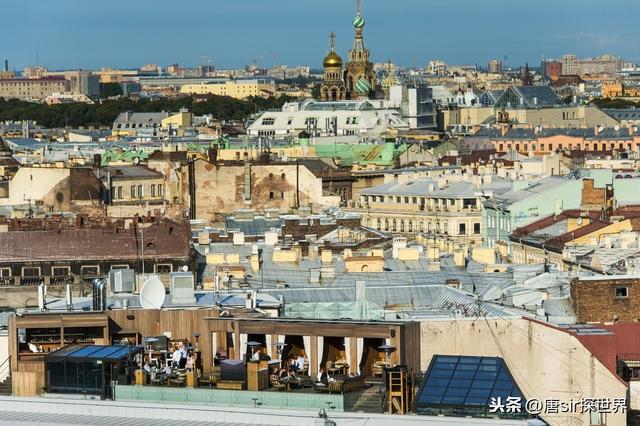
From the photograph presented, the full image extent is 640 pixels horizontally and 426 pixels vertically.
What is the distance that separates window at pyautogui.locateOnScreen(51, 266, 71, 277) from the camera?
44.8m

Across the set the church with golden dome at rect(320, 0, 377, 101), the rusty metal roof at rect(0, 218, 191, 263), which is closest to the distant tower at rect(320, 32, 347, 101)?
the church with golden dome at rect(320, 0, 377, 101)

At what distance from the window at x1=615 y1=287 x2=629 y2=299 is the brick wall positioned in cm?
3

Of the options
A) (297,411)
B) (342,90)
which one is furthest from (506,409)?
(342,90)

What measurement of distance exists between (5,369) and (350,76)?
5845 inches

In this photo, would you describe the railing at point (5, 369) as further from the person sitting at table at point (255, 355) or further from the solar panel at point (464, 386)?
the solar panel at point (464, 386)

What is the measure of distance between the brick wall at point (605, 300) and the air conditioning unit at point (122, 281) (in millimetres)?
6774

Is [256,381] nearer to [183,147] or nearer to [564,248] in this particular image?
[564,248]

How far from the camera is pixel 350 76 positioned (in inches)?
6954

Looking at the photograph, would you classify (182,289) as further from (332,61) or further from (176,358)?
(332,61)

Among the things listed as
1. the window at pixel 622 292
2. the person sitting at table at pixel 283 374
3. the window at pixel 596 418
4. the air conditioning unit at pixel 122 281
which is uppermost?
the air conditioning unit at pixel 122 281

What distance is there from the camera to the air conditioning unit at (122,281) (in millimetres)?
37406

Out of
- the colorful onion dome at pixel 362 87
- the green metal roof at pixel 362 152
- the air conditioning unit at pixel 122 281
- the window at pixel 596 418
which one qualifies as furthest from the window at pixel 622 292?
the colorful onion dome at pixel 362 87

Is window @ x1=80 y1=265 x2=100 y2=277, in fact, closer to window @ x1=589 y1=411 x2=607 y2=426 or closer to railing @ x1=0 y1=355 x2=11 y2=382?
railing @ x1=0 y1=355 x2=11 y2=382

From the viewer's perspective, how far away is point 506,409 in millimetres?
22109
